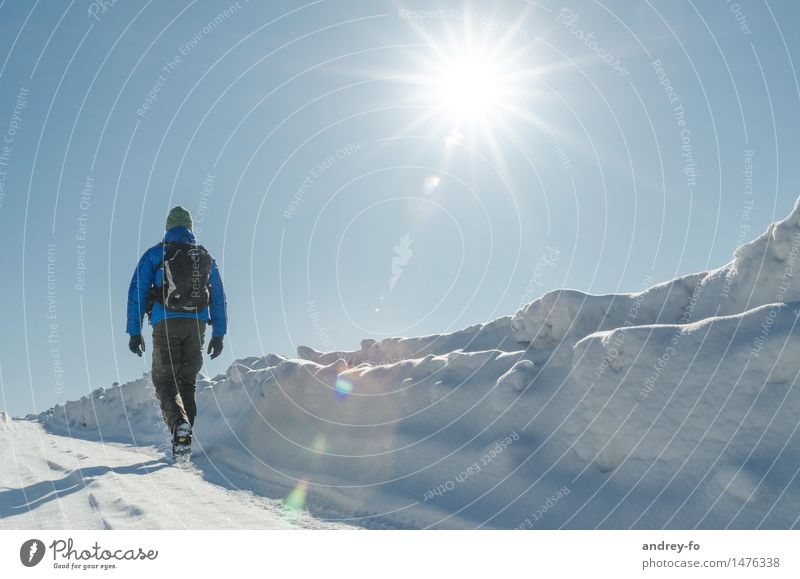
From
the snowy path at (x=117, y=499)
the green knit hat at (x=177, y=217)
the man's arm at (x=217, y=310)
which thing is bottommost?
the snowy path at (x=117, y=499)

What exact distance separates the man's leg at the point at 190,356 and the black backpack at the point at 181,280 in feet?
0.89

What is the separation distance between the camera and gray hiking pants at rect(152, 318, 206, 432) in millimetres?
7961

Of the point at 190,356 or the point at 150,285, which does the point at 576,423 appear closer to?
the point at 190,356

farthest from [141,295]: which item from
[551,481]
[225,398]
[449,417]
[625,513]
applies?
[225,398]

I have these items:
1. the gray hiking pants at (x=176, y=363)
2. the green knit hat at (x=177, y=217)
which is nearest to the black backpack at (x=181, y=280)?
the gray hiking pants at (x=176, y=363)

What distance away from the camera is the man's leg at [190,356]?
8289mm

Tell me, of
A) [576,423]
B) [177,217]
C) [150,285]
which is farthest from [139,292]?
[576,423]

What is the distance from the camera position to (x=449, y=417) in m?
8.72

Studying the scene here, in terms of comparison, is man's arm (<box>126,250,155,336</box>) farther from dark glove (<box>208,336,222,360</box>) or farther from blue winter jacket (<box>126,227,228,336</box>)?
dark glove (<box>208,336,222,360</box>)

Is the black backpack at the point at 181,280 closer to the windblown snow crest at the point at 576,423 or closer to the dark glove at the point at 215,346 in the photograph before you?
the dark glove at the point at 215,346

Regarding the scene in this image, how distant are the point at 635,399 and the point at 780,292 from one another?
9.38 ft

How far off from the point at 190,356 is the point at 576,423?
18.9 ft

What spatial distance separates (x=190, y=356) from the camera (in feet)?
27.4

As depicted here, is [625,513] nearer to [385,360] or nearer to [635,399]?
[635,399]
